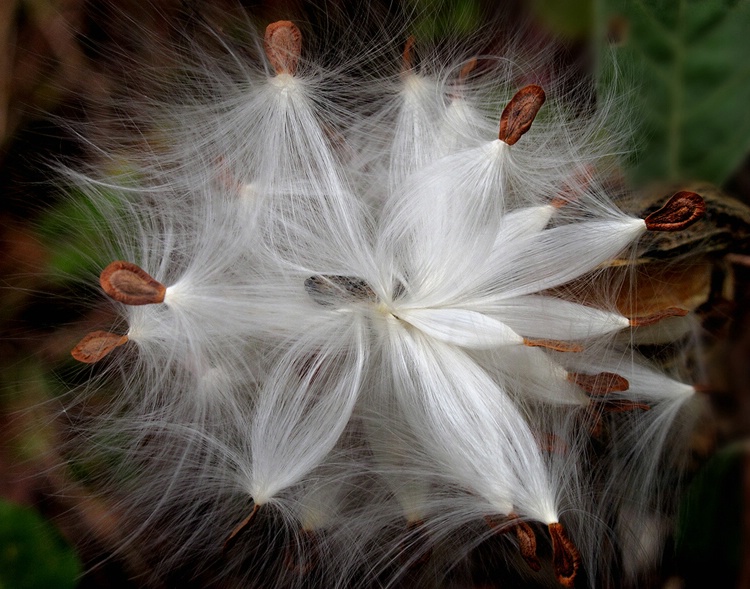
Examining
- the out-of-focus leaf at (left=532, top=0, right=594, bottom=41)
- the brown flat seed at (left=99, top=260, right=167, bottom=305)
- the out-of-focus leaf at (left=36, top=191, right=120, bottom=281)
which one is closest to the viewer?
the brown flat seed at (left=99, top=260, right=167, bottom=305)

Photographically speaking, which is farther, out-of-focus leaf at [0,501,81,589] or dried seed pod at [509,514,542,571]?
out-of-focus leaf at [0,501,81,589]

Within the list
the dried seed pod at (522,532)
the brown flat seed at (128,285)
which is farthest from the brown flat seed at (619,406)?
the brown flat seed at (128,285)

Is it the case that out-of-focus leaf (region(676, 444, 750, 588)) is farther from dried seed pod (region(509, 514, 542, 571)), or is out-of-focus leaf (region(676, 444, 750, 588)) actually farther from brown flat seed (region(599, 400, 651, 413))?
dried seed pod (region(509, 514, 542, 571))

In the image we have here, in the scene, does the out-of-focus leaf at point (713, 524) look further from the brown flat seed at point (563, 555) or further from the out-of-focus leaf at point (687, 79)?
the out-of-focus leaf at point (687, 79)

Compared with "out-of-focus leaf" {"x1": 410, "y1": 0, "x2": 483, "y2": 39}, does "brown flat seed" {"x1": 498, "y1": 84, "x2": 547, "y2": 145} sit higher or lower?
lower

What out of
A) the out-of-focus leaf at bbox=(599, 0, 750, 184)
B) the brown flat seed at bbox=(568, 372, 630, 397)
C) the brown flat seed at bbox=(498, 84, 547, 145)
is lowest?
the brown flat seed at bbox=(568, 372, 630, 397)

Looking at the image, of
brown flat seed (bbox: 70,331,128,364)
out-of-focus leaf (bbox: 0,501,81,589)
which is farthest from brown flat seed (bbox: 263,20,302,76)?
out-of-focus leaf (bbox: 0,501,81,589)

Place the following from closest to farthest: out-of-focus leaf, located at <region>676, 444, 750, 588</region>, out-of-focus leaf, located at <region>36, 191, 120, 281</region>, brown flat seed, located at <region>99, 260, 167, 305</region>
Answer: brown flat seed, located at <region>99, 260, 167, 305</region> < out-of-focus leaf, located at <region>36, 191, 120, 281</region> < out-of-focus leaf, located at <region>676, 444, 750, 588</region>
